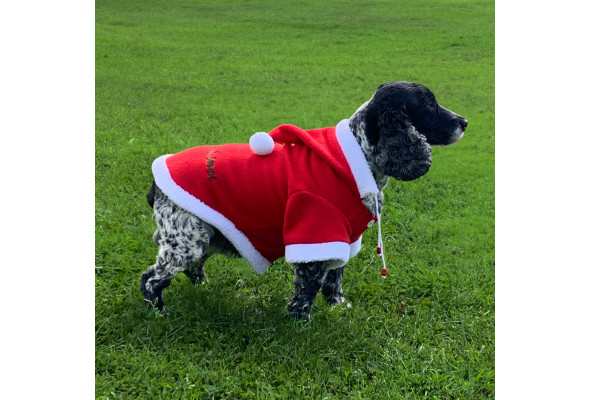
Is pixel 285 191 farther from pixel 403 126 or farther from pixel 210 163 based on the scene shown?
pixel 403 126

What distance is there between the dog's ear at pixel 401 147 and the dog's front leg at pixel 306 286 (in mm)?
778

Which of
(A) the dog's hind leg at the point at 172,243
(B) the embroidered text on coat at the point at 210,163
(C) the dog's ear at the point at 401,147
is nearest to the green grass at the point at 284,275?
(A) the dog's hind leg at the point at 172,243

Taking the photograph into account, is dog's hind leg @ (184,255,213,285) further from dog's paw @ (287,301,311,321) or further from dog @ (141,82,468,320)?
dog's paw @ (287,301,311,321)

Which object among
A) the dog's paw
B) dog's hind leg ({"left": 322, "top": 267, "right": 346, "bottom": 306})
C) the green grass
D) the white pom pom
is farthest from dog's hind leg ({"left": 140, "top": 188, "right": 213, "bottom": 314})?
dog's hind leg ({"left": 322, "top": 267, "right": 346, "bottom": 306})

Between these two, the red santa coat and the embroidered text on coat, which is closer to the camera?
the red santa coat

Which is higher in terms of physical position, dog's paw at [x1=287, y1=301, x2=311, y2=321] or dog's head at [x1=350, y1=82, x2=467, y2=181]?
dog's head at [x1=350, y1=82, x2=467, y2=181]

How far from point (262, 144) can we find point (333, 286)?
1.23 metres

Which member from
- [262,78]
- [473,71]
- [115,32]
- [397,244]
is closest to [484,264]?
[397,244]

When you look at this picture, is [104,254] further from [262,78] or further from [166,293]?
[262,78]

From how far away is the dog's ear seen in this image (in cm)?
354

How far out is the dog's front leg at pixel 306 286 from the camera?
3.72m

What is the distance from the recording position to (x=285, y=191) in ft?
11.8

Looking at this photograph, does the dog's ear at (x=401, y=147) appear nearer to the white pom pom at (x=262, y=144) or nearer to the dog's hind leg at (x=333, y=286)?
the white pom pom at (x=262, y=144)

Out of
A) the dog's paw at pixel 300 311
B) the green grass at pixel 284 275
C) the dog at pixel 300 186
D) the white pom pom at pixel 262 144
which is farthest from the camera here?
the dog's paw at pixel 300 311
